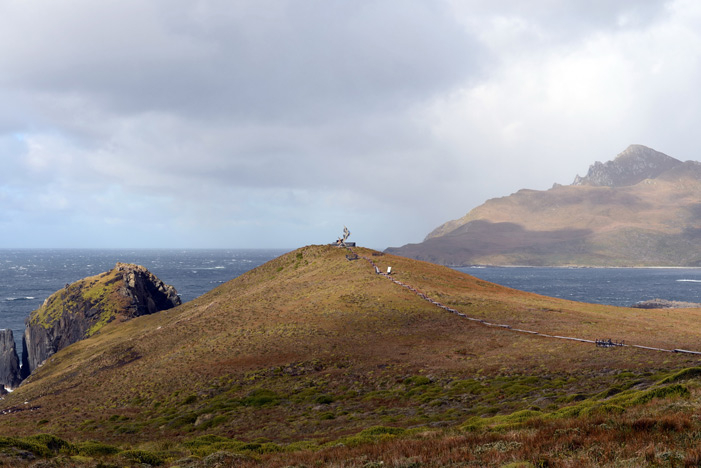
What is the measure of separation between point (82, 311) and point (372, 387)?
82.3m

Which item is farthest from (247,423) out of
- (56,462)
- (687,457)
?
(687,457)

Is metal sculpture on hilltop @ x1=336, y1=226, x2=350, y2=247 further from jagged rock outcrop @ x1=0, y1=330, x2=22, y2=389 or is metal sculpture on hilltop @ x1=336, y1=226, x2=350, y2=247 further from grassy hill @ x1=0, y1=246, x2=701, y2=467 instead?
jagged rock outcrop @ x1=0, y1=330, x2=22, y2=389

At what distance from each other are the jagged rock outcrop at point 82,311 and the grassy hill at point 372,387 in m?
28.3

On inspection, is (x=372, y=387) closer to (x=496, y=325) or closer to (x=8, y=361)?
(x=496, y=325)

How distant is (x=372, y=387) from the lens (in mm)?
28031

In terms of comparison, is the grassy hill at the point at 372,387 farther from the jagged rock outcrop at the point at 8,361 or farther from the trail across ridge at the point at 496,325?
the jagged rock outcrop at the point at 8,361

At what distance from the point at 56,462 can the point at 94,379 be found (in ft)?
99.9

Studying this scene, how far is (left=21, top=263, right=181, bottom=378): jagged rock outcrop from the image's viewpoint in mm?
86000

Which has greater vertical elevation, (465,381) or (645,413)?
(645,413)

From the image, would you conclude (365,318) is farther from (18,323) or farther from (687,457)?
(18,323)

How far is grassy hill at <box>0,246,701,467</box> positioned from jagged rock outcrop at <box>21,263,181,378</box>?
2832 centimetres

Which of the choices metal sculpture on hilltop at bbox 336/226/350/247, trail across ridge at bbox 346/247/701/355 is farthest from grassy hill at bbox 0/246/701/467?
metal sculpture on hilltop at bbox 336/226/350/247

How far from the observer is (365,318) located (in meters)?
43.7

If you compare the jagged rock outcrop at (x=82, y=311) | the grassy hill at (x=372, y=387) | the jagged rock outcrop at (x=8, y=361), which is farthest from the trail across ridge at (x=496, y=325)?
the jagged rock outcrop at (x=8, y=361)
